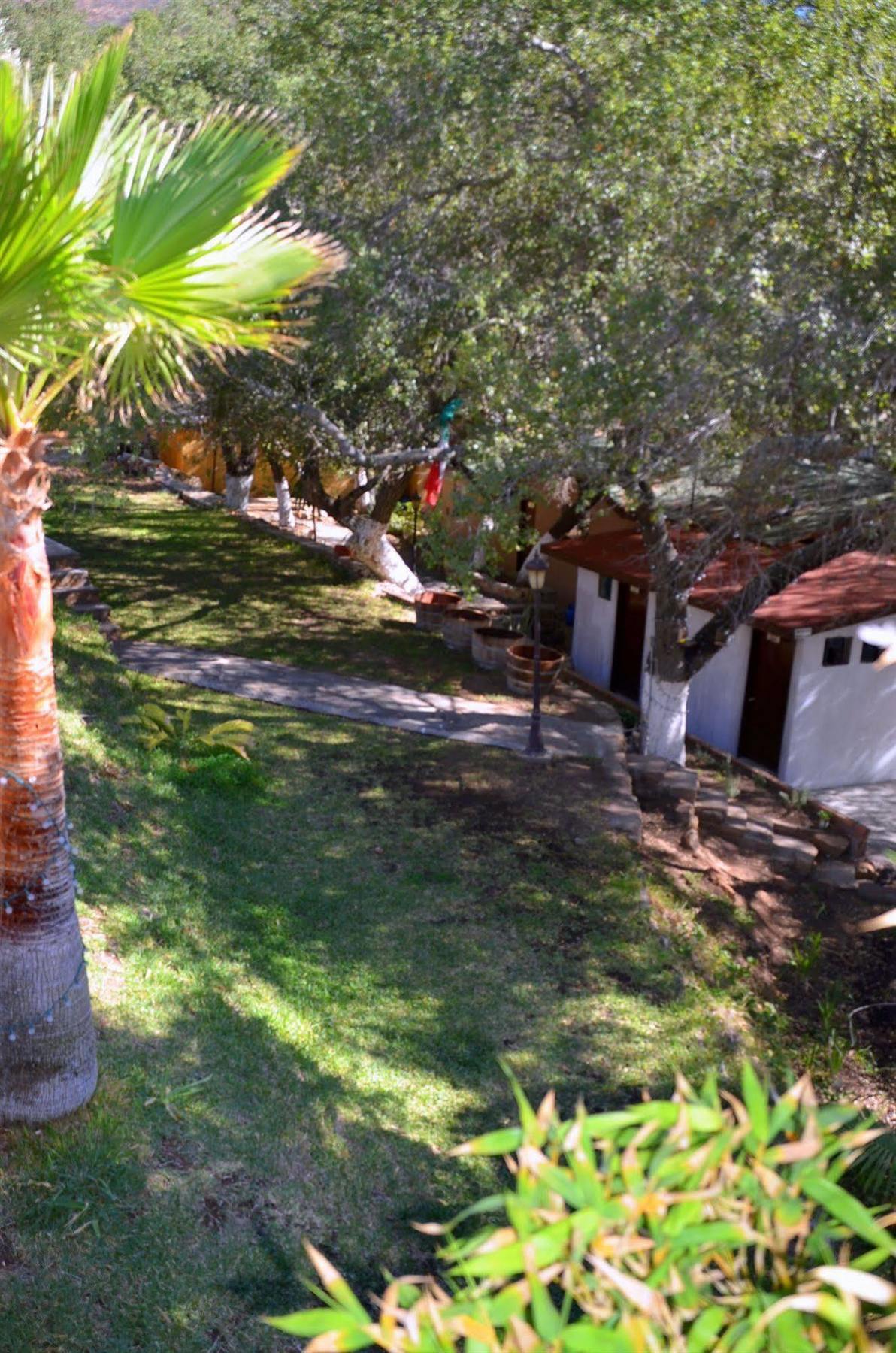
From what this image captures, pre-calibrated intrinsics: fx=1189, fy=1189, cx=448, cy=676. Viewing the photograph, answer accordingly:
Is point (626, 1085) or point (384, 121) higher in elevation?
point (384, 121)

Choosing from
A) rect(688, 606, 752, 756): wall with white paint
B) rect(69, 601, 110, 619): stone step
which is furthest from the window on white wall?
rect(69, 601, 110, 619): stone step

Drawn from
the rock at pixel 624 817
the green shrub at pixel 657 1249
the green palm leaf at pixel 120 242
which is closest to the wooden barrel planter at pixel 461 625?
the rock at pixel 624 817

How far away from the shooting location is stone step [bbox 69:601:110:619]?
581 inches

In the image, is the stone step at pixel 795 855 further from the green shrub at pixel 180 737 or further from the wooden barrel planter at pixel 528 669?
the green shrub at pixel 180 737

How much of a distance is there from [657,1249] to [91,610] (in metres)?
14.0

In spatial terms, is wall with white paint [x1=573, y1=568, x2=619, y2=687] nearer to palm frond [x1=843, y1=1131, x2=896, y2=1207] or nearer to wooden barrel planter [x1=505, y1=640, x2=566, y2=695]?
wooden barrel planter [x1=505, y1=640, x2=566, y2=695]

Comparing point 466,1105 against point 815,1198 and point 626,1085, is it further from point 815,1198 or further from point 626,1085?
point 815,1198

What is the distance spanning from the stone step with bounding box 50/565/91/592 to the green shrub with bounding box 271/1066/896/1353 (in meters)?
13.6

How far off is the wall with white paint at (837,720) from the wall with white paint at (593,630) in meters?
3.92

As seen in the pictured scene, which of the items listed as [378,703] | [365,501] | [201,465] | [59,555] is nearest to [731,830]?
[378,703]

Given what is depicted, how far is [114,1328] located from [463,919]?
16.1ft

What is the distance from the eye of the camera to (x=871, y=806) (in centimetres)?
1574

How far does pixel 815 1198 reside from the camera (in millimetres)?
1907

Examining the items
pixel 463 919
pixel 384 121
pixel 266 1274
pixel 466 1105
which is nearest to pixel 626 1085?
pixel 466 1105
